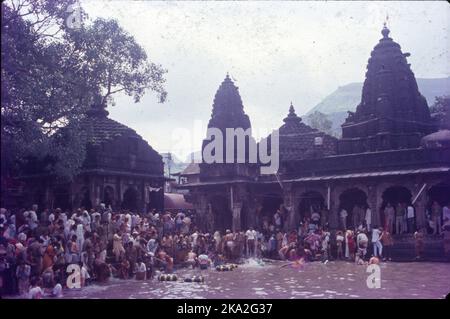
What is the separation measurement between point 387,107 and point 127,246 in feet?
72.6

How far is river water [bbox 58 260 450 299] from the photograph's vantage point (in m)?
13.5

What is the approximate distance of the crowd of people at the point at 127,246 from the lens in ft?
45.4

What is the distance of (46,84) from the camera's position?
54.7 ft

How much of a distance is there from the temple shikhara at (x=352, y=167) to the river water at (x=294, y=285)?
6.10 m

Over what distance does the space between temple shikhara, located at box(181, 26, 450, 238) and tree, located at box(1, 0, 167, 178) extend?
12472mm

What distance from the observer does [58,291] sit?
1266cm

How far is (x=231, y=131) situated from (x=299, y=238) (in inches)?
450

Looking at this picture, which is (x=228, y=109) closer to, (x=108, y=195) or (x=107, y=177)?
(x=107, y=177)

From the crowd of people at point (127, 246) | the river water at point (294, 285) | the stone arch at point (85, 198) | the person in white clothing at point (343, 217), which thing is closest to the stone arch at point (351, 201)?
the person in white clothing at point (343, 217)

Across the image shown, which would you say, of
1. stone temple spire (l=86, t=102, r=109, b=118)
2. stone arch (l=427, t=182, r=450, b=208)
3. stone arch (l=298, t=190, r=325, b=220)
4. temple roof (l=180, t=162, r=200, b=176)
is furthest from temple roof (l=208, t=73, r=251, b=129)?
stone arch (l=427, t=182, r=450, b=208)

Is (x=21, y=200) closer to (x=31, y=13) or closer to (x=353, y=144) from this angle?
(x=31, y=13)

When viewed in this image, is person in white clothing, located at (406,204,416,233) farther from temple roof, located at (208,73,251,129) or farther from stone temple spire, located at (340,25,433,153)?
temple roof, located at (208,73,251,129)
